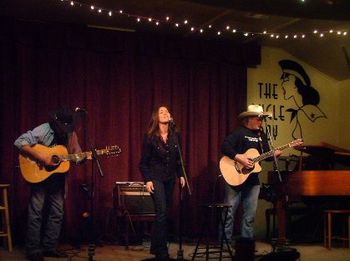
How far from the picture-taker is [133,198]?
255 inches

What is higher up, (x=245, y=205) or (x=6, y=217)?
(x=245, y=205)

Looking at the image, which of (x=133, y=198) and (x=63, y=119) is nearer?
(x=63, y=119)

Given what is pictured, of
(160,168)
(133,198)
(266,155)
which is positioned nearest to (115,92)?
(133,198)

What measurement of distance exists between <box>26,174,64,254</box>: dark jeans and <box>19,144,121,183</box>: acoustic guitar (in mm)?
88

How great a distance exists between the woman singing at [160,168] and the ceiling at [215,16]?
1624 millimetres

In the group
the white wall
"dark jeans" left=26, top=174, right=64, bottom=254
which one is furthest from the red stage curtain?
"dark jeans" left=26, top=174, right=64, bottom=254

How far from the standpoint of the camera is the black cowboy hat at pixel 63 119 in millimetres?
5383

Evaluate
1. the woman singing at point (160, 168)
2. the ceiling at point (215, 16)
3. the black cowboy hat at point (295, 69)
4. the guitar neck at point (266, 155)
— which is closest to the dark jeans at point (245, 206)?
the guitar neck at point (266, 155)

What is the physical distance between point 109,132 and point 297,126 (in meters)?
3.32

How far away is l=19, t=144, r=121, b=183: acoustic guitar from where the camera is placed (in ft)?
17.3

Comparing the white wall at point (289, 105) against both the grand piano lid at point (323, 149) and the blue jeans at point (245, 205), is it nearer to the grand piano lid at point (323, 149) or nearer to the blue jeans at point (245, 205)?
the grand piano lid at point (323, 149)

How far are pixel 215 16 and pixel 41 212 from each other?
3.38 m

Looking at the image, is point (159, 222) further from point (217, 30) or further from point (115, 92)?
point (217, 30)

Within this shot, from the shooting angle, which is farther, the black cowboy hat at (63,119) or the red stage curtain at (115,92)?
the red stage curtain at (115,92)
